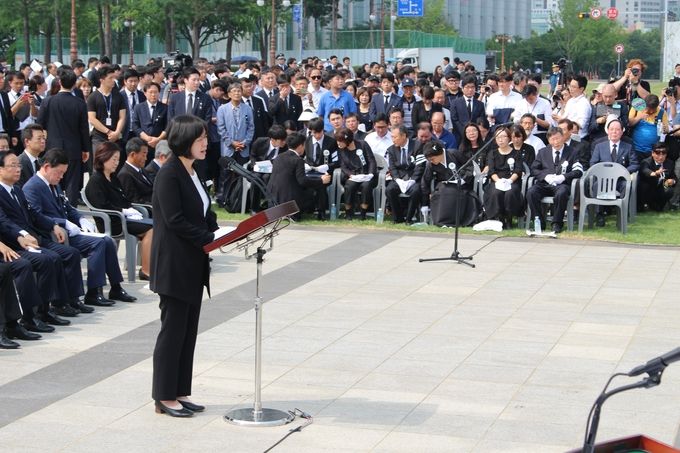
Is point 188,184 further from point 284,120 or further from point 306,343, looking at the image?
point 284,120

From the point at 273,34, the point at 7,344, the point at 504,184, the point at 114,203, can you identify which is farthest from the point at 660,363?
the point at 273,34

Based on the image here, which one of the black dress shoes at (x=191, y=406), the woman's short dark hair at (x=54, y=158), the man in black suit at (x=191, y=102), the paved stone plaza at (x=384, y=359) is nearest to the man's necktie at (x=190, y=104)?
the man in black suit at (x=191, y=102)

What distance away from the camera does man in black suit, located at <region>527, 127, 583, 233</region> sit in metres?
15.2

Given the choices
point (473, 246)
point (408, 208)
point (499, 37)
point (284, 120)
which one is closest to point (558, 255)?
point (473, 246)

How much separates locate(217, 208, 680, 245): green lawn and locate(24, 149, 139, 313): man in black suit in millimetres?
5059

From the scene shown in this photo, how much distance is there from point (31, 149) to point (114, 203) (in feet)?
3.25

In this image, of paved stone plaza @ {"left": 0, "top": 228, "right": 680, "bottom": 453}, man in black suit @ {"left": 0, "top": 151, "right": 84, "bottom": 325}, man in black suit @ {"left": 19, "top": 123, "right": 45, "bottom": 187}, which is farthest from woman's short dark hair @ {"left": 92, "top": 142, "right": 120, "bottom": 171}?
man in black suit @ {"left": 0, "top": 151, "right": 84, "bottom": 325}

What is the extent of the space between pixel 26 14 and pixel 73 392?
5178 cm

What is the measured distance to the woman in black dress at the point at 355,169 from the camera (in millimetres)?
16172

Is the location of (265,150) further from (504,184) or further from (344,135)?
(504,184)

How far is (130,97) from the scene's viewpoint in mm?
17469

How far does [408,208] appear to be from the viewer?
16.0m

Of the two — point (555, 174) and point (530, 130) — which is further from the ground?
point (530, 130)

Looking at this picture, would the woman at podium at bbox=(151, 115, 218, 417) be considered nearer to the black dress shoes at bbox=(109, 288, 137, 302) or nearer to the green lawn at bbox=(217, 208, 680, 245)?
the black dress shoes at bbox=(109, 288, 137, 302)
